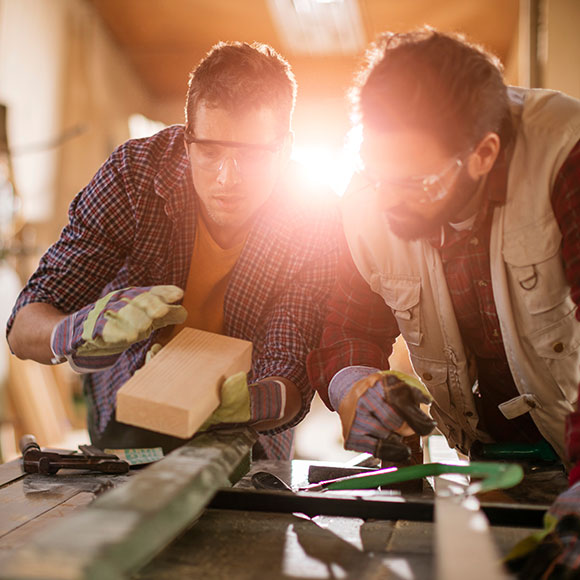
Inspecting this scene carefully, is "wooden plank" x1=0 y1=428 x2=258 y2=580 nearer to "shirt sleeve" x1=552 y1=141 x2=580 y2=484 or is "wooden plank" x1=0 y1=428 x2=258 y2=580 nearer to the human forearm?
the human forearm

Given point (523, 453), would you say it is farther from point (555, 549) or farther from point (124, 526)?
point (124, 526)

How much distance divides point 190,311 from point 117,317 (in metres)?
0.55

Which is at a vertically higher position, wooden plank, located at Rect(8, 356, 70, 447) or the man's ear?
the man's ear

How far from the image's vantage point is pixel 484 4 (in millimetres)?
5488

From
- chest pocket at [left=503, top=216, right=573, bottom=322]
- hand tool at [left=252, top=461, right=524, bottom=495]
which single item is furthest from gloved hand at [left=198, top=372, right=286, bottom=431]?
chest pocket at [left=503, top=216, right=573, bottom=322]

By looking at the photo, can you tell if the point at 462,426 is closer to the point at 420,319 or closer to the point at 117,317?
the point at 420,319

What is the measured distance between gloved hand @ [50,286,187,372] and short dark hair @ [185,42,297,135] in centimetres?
56

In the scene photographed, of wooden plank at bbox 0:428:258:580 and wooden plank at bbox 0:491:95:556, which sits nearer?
wooden plank at bbox 0:428:258:580

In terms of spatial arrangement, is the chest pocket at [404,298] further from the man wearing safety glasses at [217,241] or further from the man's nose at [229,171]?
the man's nose at [229,171]

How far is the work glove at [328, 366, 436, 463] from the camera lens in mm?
1419

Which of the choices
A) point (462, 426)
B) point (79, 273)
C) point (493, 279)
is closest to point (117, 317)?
point (79, 273)

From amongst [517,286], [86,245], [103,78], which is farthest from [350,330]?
[103,78]

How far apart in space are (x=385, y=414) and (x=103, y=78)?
638 centimetres

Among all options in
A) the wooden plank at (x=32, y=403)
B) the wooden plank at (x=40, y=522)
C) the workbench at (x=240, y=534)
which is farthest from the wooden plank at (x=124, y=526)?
the wooden plank at (x=32, y=403)
